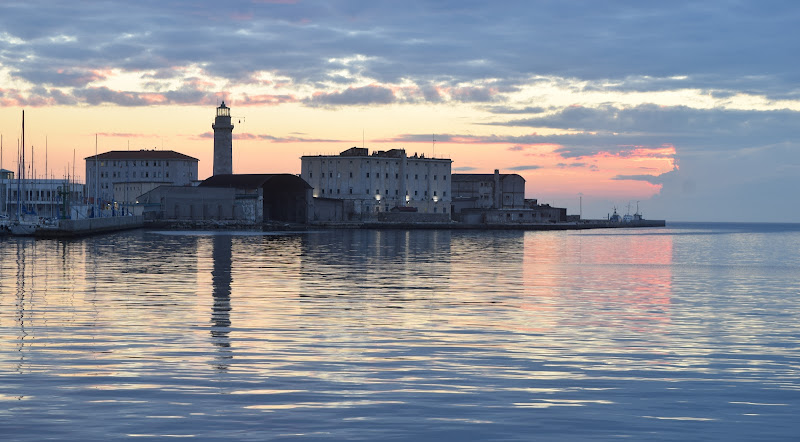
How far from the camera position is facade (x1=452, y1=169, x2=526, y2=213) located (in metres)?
187

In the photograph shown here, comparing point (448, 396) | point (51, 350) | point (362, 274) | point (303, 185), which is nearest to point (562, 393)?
point (448, 396)

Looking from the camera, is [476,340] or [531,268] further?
[531,268]

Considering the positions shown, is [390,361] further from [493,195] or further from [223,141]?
[493,195]

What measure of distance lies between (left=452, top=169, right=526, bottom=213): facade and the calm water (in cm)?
14964

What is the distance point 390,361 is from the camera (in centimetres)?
1730

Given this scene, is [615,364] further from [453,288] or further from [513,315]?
[453,288]

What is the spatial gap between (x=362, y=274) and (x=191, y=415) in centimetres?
3196

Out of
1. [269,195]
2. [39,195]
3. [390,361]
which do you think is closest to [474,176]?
[269,195]

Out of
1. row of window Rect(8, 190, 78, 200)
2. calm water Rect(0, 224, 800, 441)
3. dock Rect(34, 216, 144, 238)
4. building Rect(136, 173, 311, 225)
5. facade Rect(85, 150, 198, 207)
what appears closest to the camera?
calm water Rect(0, 224, 800, 441)

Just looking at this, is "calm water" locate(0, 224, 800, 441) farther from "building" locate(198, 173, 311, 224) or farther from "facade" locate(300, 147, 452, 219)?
"facade" locate(300, 147, 452, 219)

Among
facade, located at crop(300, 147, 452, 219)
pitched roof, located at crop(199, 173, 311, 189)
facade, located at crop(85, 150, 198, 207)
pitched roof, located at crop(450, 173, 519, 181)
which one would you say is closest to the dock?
pitched roof, located at crop(199, 173, 311, 189)

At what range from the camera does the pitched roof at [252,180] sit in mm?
141450

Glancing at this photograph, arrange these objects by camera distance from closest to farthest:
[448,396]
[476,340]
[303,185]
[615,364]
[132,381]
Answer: [448,396]
[132,381]
[615,364]
[476,340]
[303,185]

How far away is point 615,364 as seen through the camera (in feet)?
57.0
